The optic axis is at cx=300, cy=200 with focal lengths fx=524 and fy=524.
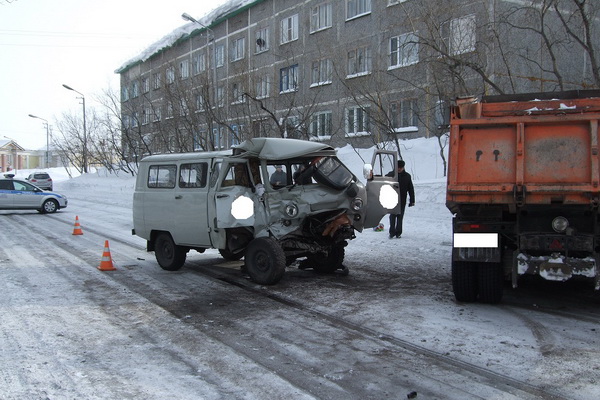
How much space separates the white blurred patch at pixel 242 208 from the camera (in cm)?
759

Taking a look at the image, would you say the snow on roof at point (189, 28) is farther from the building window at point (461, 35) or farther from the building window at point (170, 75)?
the building window at point (461, 35)

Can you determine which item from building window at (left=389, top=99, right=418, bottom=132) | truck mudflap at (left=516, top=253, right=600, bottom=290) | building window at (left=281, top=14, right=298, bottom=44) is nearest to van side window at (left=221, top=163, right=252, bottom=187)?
truck mudflap at (left=516, top=253, right=600, bottom=290)

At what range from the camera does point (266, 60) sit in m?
31.5

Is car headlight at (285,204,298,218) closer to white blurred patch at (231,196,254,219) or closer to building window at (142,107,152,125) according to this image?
white blurred patch at (231,196,254,219)

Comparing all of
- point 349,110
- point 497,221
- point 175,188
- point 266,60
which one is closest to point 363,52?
point 349,110

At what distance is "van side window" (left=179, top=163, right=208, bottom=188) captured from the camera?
8266 mm

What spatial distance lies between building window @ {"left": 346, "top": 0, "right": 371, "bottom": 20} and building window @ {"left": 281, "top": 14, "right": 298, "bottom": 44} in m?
4.14

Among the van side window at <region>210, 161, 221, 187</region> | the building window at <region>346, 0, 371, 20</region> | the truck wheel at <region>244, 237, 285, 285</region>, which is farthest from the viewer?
the building window at <region>346, 0, 371, 20</region>

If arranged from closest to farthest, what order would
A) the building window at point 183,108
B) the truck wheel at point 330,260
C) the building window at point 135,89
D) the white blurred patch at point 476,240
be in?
the white blurred patch at point 476,240, the truck wheel at point 330,260, the building window at point 183,108, the building window at point 135,89

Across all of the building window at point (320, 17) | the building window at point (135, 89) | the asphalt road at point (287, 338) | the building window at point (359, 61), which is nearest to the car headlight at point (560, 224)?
the asphalt road at point (287, 338)

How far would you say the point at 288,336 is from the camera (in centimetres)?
540

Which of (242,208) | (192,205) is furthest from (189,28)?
(242,208)

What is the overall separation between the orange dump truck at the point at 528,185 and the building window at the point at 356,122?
59.9 ft

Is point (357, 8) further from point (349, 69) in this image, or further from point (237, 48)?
point (237, 48)
